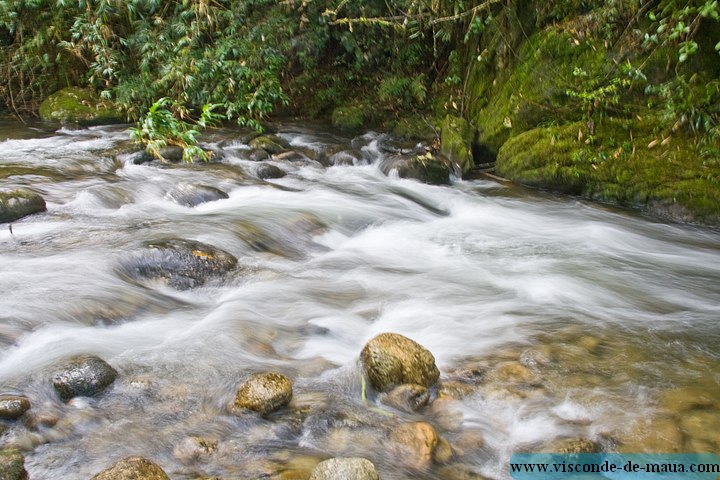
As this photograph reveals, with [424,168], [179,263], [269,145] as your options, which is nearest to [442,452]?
[179,263]

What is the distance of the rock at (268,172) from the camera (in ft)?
24.2

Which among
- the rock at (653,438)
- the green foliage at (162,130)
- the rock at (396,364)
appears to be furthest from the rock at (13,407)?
the green foliage at (162,130)

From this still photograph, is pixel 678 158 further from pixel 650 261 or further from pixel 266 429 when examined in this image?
pixel 266 429

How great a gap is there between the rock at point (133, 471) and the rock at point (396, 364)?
1199mm

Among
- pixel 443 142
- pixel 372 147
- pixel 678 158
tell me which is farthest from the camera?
pixel 372 147

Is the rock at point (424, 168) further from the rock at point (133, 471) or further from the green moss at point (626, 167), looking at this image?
the rock at point (133, 471)

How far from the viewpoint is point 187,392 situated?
2889 mm

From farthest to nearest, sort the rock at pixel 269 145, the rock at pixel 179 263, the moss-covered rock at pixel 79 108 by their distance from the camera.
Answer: the moss-covered rock at pixel 79 108, the rock at pixel 269 145, the rock at pixel 179 263

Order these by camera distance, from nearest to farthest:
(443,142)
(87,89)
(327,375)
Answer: (327,375) < (443,142) < (87,89)

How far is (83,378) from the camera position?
277 cm

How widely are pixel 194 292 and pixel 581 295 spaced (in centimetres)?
298

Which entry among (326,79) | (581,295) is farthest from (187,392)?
(326,79)

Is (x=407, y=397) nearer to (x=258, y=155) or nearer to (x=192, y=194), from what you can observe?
(x=192, y=194)

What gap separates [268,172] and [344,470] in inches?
225
